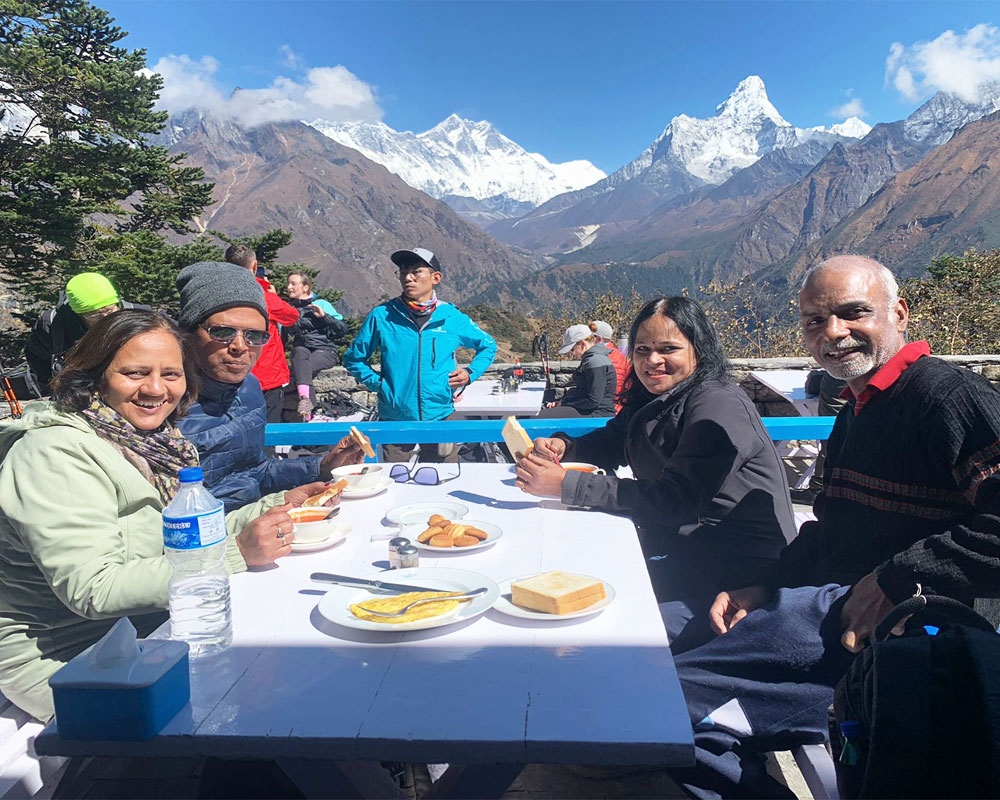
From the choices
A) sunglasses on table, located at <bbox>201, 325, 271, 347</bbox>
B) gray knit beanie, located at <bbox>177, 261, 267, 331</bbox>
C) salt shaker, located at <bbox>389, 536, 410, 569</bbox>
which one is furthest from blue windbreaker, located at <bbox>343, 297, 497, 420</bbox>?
salt shaker, located at <bbox>389, 536, 410, 569</bbox>

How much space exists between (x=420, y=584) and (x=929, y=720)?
40.2 inches

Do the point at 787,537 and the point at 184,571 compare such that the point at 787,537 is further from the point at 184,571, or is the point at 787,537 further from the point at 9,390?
the point at 9,390

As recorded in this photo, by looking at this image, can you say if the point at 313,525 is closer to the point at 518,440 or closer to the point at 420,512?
the point at 420,512

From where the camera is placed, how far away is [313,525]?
1.89 meters

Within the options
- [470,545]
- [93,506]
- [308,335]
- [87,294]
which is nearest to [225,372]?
[93,506]

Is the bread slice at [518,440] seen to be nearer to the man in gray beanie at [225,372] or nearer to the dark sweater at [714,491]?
the dark sweater at [714,491]

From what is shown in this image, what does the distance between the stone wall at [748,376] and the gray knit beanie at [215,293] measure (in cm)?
486

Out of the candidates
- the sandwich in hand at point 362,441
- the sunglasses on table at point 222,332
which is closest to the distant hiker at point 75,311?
the sunglasses on table at point 222,332

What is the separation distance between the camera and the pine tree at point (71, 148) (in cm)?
1516

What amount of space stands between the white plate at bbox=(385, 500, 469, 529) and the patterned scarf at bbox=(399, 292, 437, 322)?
229cm

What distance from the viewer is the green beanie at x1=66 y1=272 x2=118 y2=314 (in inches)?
146

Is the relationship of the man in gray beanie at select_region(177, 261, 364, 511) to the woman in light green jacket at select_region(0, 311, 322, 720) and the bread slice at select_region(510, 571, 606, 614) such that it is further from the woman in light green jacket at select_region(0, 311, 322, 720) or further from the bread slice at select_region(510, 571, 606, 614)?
the bread slice at select_region(510, 571, 606, 614)

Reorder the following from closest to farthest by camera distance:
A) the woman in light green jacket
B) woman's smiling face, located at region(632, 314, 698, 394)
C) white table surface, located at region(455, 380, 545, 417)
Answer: the woman in light green jacket < woman's smiling face, located at region(632, 314, 698, 394) < white table surface, located at region(455, 380, 545, 417)

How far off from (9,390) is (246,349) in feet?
22.0
